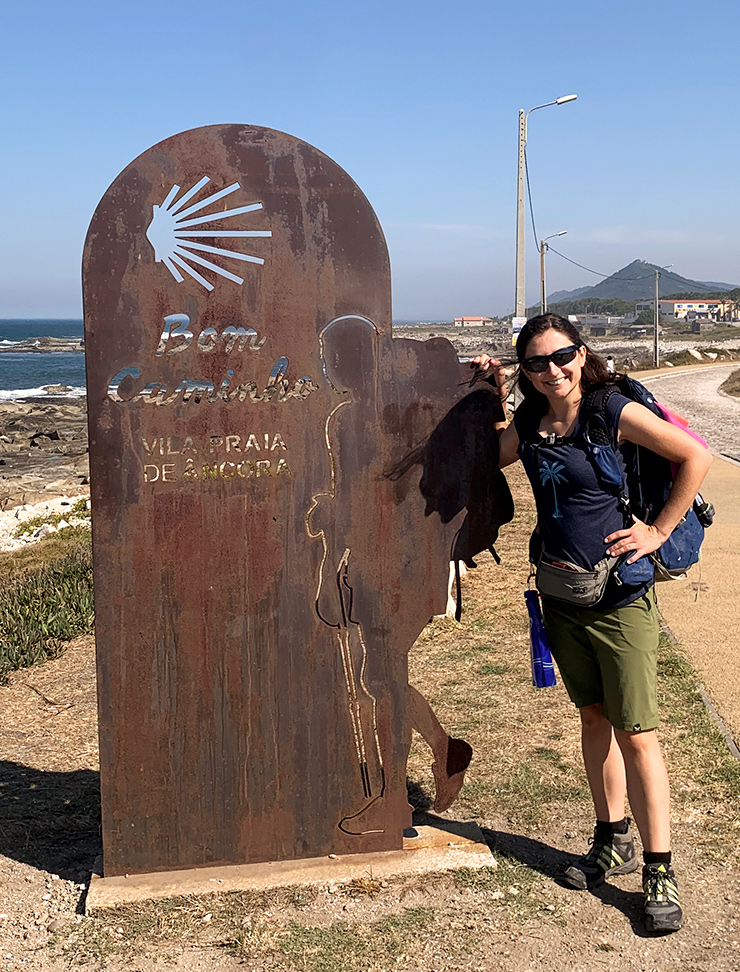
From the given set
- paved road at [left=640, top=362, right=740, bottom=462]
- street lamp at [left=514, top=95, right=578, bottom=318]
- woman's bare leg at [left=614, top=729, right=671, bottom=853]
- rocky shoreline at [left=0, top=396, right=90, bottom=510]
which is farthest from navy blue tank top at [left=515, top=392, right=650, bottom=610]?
street lamp at [left=514, top=95, right=578, bottom=318]

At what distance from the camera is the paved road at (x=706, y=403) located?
1797 centimetres

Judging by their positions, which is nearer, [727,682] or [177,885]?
[177,885]

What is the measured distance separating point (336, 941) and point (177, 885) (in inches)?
24.7

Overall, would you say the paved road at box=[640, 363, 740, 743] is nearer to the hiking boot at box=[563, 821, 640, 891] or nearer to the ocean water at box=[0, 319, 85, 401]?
the hiking boot at box=[563, 821, 640, 891]

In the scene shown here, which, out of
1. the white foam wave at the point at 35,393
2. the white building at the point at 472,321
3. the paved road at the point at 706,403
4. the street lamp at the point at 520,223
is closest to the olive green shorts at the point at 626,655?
the paved road at the point at 706,403

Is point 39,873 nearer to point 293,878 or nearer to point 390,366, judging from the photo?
point 293,878

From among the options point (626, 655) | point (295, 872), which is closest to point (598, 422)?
point (626, 655)

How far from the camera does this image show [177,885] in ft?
11.3

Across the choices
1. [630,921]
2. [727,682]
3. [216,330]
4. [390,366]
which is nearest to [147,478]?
[216,330]

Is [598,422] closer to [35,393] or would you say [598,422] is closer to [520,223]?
[520,223]

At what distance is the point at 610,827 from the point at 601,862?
0.12 meters

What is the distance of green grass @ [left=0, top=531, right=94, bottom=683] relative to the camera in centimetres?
619

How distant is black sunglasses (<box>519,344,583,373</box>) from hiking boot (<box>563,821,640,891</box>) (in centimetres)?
166

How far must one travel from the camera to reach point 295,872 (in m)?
3.50
